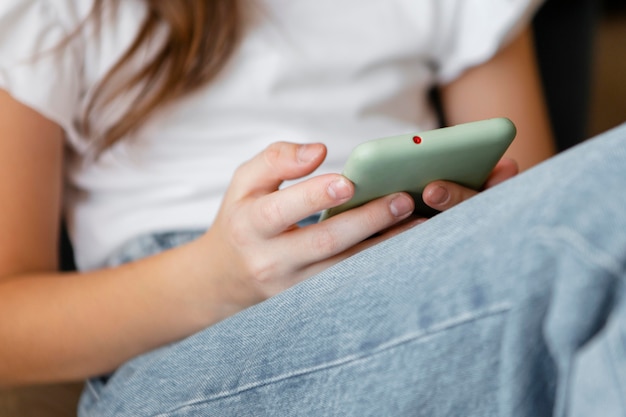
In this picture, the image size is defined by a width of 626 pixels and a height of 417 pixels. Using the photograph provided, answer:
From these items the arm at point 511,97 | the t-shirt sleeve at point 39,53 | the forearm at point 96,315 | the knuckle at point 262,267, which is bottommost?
the arm at point 511,97

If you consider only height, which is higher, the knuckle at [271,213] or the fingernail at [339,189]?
the fingernail at [339,189]

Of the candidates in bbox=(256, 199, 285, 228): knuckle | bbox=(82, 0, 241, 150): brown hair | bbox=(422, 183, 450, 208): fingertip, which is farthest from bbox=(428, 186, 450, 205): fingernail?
bbox=(82, 0, 241, 150): brown hair

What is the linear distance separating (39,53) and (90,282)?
0.61ft

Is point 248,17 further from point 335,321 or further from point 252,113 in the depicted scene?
point 335,321

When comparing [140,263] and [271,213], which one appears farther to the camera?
[140,263]

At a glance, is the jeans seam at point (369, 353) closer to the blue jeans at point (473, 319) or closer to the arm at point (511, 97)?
the blue jeans at point (473, 319)

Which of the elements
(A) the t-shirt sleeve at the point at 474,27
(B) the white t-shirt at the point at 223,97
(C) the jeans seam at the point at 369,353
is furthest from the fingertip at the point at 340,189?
(A) the t-shirt sleeve at the point at 474,27

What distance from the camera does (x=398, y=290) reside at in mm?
370

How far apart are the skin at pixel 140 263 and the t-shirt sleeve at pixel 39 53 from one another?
16 millimetres

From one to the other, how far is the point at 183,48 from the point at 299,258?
0.25 metres

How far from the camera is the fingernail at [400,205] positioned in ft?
1.52

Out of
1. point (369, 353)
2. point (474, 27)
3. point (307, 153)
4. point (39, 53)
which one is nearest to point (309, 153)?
point (307, 153)

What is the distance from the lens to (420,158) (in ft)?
1.43

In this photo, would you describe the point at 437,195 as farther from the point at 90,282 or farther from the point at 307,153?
the point at 90,282
